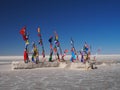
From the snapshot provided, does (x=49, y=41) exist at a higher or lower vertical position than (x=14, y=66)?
higher

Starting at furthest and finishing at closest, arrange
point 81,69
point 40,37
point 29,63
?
point 40,37, point 29,63, point 81,69

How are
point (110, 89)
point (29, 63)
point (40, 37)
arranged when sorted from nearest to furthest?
point (110, 89) < point (29, 63) < point (40, 37)

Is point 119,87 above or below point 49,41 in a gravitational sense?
below

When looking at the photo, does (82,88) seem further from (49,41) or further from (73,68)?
(49,41)

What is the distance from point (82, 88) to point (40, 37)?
54.4ft

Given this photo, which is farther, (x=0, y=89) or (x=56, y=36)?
(x=56, y=36)

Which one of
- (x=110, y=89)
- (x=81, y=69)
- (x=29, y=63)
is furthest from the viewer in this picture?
(x=29, y=63)

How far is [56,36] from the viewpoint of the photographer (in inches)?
1196

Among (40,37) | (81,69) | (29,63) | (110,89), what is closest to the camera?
(110,89)

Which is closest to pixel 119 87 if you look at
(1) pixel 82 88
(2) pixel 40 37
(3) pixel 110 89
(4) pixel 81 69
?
(3) pixel 110 89

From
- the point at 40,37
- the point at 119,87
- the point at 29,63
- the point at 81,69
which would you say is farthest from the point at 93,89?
the point at 40,37

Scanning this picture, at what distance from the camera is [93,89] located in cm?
1305

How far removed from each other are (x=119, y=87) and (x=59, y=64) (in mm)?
15263

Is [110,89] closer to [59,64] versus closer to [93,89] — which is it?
[93,89]
